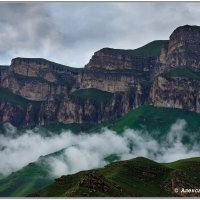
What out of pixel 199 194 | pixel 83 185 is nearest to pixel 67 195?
pixel 83 185

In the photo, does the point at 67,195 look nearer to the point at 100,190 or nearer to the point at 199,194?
the point at 100,190

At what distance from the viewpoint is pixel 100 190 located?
642 feet

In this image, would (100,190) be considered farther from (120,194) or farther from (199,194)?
(199,194)

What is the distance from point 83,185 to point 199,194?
39416 mm

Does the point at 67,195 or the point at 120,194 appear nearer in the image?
the point at 67,195

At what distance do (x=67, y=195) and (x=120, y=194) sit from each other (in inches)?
874

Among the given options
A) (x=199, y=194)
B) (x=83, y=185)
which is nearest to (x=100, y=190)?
(x=83, y=185)

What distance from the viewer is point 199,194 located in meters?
198

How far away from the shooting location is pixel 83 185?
19862 cm

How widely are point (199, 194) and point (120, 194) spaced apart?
1052 inches

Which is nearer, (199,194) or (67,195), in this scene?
(67,195)

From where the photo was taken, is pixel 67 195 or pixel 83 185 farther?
pixel 83 185

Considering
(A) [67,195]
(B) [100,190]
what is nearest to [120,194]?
(B) [100,190]

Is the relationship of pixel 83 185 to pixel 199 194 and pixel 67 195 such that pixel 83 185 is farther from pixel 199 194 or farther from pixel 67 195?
pixel 199 194
